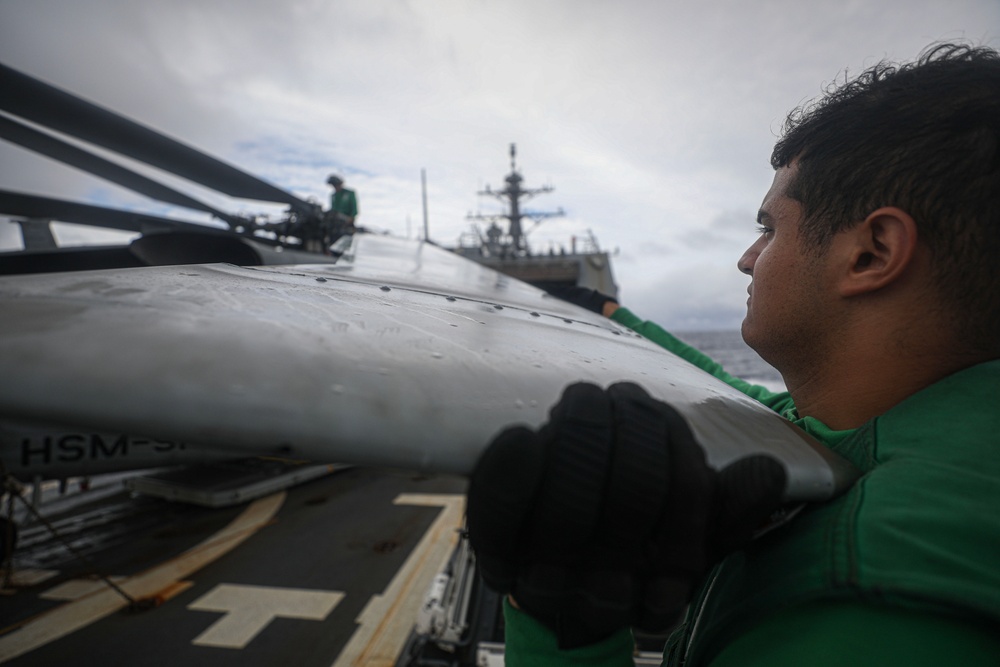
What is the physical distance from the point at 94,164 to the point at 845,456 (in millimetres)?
6235

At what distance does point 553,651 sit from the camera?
0.73 metres

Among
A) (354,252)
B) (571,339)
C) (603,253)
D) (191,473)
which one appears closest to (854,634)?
(571,339)

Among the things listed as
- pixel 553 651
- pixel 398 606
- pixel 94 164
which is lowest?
pixel 398 606

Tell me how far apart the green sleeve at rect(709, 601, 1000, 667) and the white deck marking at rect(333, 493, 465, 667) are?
13.7 feet

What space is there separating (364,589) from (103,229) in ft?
16.5

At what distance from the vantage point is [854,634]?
0.56 meters

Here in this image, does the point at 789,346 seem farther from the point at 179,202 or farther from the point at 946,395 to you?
the point at 179,202

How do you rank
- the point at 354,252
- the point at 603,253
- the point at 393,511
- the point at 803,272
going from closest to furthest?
the point at 803,272, the point at 354,252, the point at 393,511, the point at 603,253

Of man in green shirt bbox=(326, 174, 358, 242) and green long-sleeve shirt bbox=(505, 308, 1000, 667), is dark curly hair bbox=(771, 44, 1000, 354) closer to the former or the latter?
green long-sleeve shirt bbox=(505, 308, 1000, 667)

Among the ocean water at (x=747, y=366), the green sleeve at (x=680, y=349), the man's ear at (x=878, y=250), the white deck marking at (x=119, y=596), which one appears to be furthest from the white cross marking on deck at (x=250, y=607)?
the man's ear at (x=878, y=250)

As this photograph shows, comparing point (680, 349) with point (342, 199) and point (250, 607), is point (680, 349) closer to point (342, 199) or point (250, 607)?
point (250, 607)

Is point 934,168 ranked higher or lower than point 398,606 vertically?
higher

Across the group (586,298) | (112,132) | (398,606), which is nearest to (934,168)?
(586,298)

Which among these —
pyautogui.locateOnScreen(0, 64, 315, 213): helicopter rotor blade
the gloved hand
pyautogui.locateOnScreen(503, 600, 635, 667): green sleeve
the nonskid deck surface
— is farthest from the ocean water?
the nonskid deck surface
